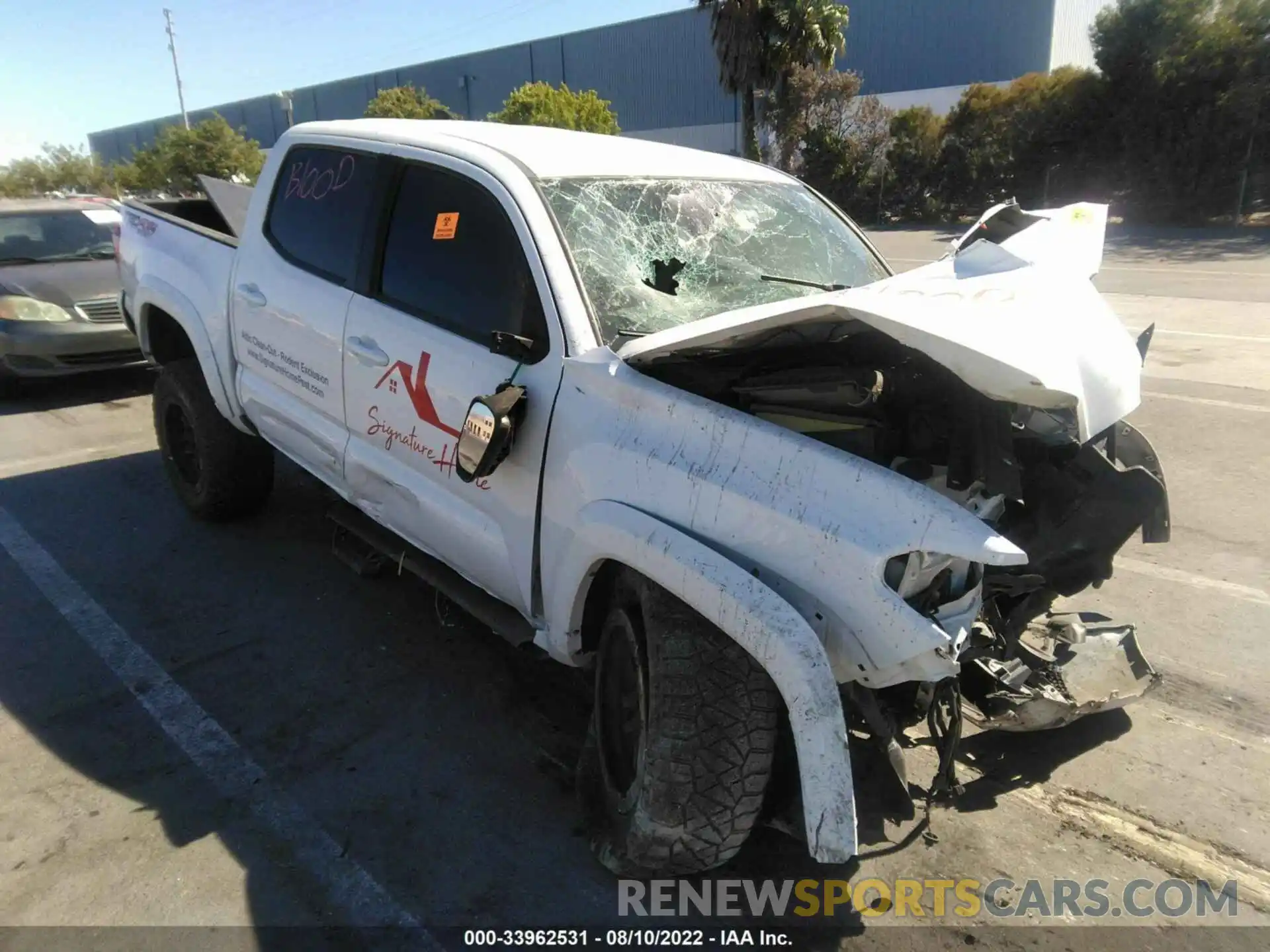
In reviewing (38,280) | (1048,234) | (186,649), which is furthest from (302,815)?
(38,280)

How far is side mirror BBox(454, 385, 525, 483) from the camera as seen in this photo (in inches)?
103

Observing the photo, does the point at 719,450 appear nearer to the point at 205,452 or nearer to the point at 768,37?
the point at 205,452

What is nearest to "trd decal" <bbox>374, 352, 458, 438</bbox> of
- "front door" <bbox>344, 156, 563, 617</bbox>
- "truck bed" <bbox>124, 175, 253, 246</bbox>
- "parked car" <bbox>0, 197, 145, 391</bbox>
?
"front door" <bbox>344, 156, 563, 617</bbox>

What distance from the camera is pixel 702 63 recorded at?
42.7 metres

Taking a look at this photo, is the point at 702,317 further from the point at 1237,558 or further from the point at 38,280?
the point at 38,280

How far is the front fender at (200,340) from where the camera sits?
437 centimetres

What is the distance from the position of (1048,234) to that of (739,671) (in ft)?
5.57

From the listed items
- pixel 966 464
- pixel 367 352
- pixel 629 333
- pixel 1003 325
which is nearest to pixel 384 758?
pixel 367 352

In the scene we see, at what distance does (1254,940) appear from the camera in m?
2.34

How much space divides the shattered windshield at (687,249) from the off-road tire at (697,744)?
95 cm

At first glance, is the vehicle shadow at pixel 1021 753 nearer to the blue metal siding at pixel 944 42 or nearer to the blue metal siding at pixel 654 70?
the blue metal siding at pixel 944 42

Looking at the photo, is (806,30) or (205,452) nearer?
(205,452)

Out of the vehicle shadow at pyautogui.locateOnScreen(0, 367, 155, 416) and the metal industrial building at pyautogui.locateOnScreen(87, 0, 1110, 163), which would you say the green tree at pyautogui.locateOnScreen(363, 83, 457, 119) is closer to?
the metal industrial building at pyautogui.locateOnScreen(87, 0, 1110, 163)

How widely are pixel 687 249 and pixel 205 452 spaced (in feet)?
9.57
